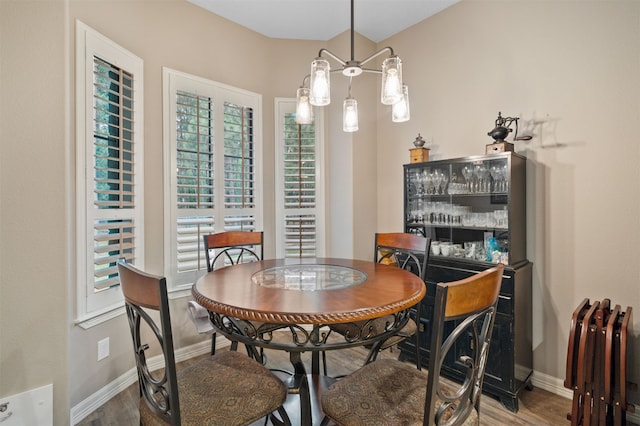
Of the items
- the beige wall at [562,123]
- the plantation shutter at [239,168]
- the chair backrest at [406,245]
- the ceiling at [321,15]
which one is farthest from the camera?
the plantation shutter at [239,168]

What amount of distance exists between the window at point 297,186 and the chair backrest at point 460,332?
7.50 ft

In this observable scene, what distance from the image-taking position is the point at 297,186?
3398mm

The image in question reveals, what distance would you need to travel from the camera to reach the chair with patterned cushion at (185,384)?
1.08 metres

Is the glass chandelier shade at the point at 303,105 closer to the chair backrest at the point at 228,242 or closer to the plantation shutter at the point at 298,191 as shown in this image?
the chair backrest at the point at 228,242

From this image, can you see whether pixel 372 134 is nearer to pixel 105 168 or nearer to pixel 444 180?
pixel 444 180

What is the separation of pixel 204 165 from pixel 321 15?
1778 mm

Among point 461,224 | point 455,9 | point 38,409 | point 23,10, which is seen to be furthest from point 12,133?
point 455,9

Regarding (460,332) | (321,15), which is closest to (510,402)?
(460,332)

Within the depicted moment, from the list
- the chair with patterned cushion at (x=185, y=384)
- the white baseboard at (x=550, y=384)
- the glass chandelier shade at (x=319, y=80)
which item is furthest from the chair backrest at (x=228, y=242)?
the white baseboard at (x=550, y=384)

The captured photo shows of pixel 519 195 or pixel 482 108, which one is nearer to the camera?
pixel 519 195

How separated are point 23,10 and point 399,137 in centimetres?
285

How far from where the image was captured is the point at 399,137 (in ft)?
10.8

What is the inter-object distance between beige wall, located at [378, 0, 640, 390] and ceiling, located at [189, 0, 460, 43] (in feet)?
1.20

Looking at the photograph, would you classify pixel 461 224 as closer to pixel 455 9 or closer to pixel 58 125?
pixel 455 9
